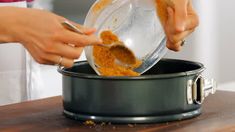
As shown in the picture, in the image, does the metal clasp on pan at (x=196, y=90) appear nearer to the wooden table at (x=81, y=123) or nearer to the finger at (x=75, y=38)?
the wooden table at (x=81, y=123)

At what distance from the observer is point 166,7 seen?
0.91 meters

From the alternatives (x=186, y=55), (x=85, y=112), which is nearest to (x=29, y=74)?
(x=85, y=112)

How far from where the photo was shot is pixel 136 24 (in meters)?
0.97

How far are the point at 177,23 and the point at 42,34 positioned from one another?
0.26 meters

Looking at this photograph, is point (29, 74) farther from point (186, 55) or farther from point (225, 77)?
point (225, 77)

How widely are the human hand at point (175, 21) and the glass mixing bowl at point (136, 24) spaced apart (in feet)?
0.11

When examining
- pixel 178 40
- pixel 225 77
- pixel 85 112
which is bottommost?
pixel 225 77

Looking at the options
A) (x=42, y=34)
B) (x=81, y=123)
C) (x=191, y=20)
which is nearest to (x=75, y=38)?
(x=42, y=34)

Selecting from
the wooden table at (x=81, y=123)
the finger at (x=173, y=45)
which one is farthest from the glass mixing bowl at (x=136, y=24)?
the wooden table at (x=81, y=123)

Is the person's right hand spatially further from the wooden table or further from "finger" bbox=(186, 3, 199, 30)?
"finger" bbox=(186, 3, 199, 30)

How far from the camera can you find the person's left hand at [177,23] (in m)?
→ 0.90

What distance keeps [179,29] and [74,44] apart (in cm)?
22

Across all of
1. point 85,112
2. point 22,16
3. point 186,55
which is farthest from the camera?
point 186,55

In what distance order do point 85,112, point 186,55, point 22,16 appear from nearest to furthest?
point 22,16 < point 85,112 < point 186,55
